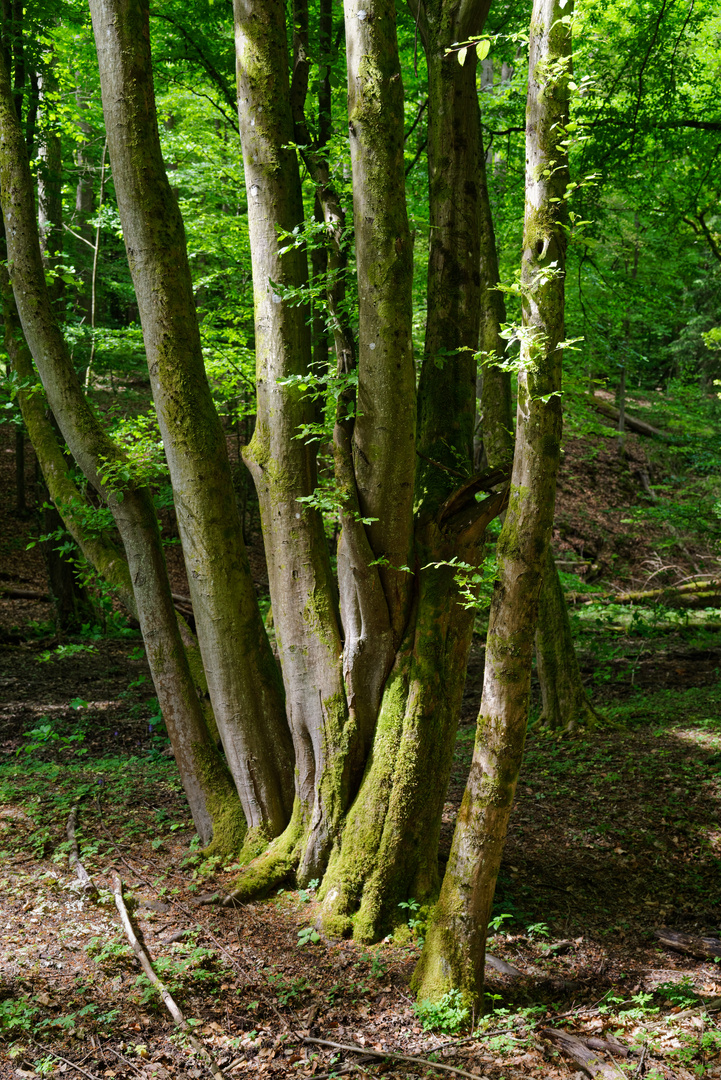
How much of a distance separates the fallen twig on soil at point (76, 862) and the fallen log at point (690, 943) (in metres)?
3.18

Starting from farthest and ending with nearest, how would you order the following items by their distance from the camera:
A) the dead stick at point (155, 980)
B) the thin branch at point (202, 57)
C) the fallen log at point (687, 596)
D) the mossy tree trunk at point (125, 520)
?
the fallen log at point (687, 596) < the thin branch at point (202, 57) < the mossy tree trunk at point (125, 520) < the dead stick at point (155, 980)

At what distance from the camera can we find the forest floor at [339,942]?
2.80 meters

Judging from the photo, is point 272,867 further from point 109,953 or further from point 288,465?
point 288,465

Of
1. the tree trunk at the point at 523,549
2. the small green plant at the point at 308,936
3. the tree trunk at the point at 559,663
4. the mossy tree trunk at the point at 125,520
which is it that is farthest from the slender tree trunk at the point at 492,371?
the small green plant at the point at 308,936

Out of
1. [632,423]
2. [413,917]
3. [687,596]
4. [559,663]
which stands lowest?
[413,917]

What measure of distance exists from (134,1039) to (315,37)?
7191mm

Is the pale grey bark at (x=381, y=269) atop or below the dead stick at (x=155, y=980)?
atop

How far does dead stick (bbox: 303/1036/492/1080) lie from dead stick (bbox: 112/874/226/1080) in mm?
402

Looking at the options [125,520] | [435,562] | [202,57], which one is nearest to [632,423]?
[202,57]

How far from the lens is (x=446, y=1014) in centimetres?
293

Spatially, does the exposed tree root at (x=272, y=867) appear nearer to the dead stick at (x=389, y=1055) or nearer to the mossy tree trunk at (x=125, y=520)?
the mossy tree trunk at (x=125, y=520)

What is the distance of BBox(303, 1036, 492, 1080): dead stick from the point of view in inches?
105

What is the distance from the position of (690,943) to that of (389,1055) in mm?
1910

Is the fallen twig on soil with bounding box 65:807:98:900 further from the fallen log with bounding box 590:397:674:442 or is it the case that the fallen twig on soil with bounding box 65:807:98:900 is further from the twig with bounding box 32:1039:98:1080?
Result: the fallen log with bounding box 590:397:674:442
